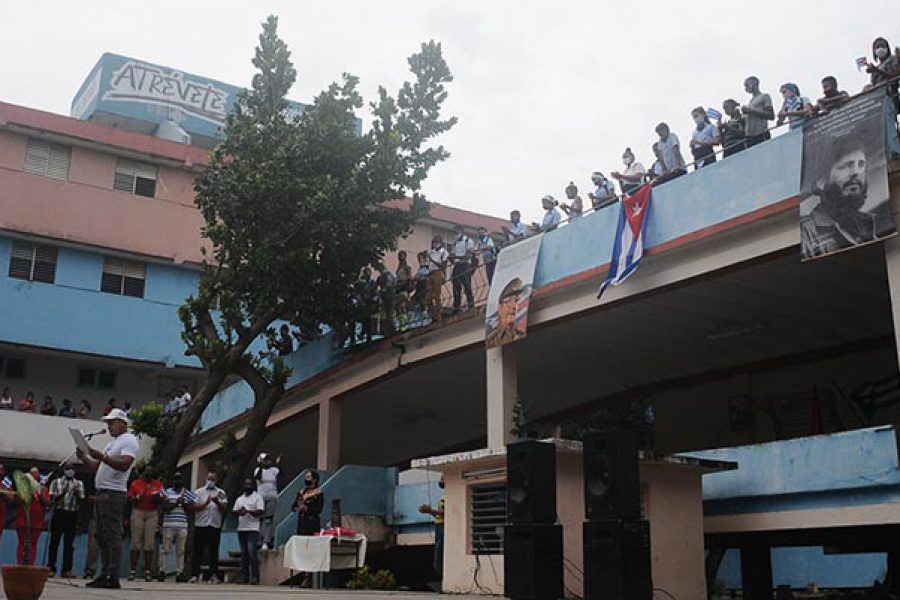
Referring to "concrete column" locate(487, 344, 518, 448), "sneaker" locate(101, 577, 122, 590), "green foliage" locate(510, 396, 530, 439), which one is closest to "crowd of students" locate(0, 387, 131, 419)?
"concrete column" locate(487, 344, 518, 448)

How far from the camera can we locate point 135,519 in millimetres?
14922

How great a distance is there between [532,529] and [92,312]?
69.6 ft

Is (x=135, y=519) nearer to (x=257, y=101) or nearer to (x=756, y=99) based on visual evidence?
(x=257, y=101)

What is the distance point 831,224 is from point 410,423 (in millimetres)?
14319

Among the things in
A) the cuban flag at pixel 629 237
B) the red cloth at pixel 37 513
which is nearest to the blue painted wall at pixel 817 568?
the cuban flag at pixel 629 237

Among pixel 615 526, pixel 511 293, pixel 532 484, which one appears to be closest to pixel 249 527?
pixel 511 293

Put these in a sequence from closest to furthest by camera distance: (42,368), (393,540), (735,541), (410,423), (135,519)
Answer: (735,541)
(135,519)
(393,540)
(410,423)
(42,368)

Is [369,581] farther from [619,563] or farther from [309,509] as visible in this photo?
[619,563]

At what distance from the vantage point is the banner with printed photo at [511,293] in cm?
1499

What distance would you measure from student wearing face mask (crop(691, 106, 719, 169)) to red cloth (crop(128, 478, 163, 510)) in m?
9.06

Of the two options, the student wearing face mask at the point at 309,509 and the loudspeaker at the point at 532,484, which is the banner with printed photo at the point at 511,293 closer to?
the student wearing face mask at the point at 309,509

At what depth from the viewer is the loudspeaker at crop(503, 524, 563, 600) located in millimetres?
8414

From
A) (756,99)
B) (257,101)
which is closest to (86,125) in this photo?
(257,101)

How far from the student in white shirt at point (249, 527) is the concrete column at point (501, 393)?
142 inches
